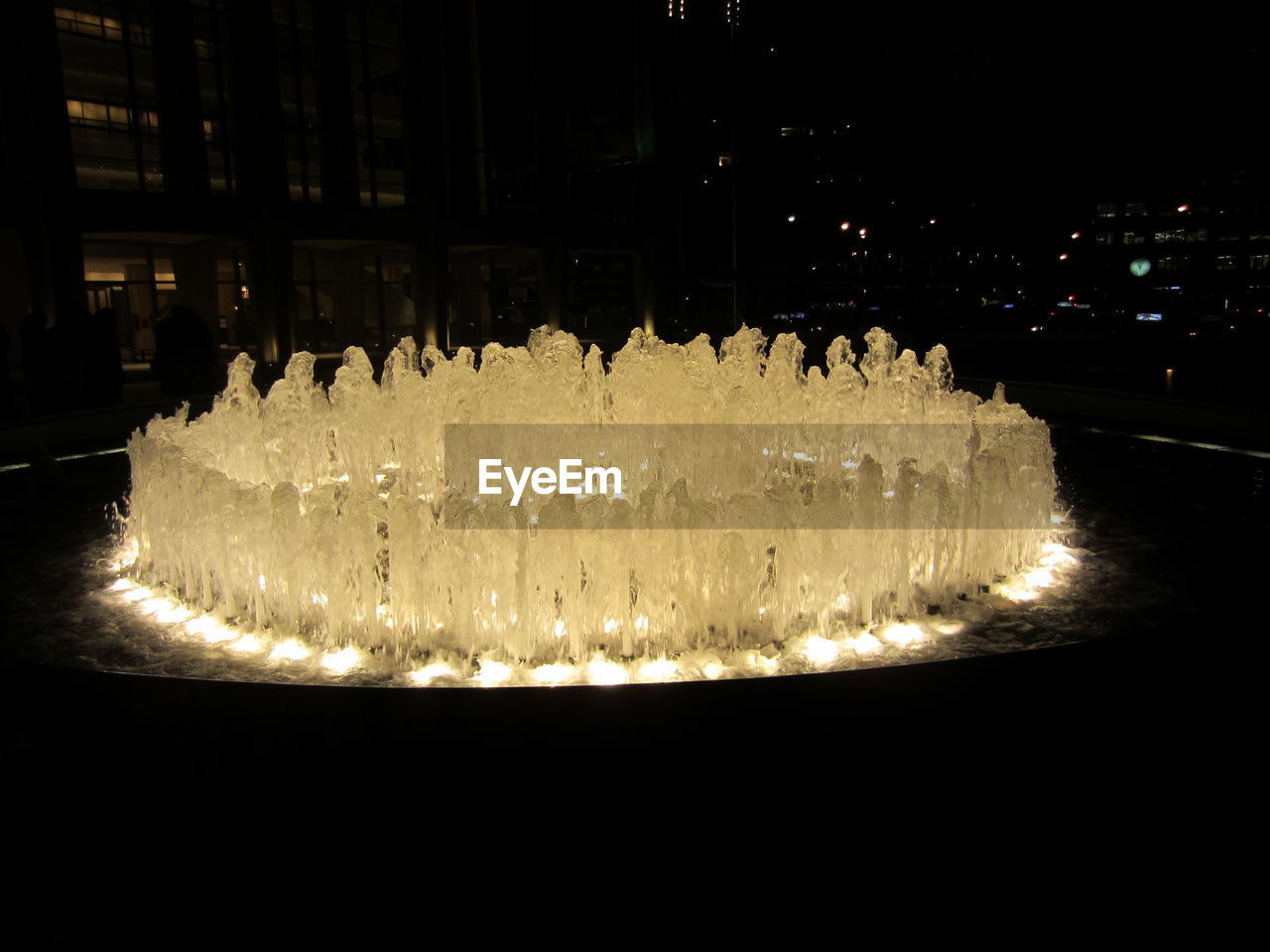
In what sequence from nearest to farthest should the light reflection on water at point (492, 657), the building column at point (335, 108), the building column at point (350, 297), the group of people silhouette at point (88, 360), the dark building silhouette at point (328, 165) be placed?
the light reflection on water at point (492, 657)
the group of people silhouette at point (88, 360)
the dark building silhouette at point (328, 165)
the building column at point (335, 108)
the building column at point (350, 297)

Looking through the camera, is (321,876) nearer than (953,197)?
Yes

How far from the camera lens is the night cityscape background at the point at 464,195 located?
20.8 meters

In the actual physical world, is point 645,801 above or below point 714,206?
below

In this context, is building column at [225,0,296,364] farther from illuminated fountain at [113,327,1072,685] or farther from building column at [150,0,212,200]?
illuminated fountain at [113,327,1072,685]

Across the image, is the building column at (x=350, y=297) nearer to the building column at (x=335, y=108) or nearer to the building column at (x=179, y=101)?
the building column at (x=335, y=108)

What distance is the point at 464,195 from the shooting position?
30.3m

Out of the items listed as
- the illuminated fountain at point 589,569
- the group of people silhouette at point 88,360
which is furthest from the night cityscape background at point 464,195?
the illuminated fountain at point 589,569

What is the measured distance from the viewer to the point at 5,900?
3.23 m

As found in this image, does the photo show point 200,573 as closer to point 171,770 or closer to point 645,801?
point 171,770

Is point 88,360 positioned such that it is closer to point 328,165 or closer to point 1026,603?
point 1026,603

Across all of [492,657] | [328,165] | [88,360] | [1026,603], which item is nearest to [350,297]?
[328,165]

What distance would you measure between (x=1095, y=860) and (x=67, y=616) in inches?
239

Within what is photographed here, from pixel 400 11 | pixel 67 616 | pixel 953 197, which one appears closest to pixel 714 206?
pixel 953 197

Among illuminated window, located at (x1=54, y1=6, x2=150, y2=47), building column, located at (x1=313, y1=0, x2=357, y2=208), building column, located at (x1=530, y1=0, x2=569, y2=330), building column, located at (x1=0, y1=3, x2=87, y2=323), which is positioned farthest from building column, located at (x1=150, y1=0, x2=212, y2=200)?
building column, located at (x1=530, y1=0, x2=569, y2=330)
